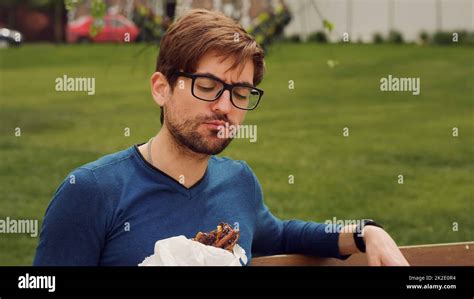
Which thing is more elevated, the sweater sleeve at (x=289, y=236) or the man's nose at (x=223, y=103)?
the man's nose at (x=223, y=103)

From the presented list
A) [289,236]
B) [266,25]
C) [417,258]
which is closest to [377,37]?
[266,25]

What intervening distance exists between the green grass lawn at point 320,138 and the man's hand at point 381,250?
15.3 ft

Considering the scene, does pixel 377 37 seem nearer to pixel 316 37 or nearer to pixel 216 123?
pixel 316 37

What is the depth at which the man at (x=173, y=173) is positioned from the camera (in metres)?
2.81

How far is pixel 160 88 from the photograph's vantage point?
3051 millimetres

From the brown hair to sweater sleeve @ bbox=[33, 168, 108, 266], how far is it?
48 cm

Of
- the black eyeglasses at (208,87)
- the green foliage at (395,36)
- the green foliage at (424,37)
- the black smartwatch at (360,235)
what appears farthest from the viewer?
the green foliage at (395,36)

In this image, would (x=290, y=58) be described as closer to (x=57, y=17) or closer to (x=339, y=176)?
(x=339, y=176)

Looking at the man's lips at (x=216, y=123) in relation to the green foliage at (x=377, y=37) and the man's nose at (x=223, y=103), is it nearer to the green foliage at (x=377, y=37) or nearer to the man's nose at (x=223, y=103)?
the man's nose at (x=223, y=103)

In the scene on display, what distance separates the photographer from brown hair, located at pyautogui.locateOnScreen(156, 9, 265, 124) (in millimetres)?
2906

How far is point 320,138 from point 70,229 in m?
10.5

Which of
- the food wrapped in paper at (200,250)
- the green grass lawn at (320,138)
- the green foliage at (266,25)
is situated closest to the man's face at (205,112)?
the food wrapped in paper at (200,250)

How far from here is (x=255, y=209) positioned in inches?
132
